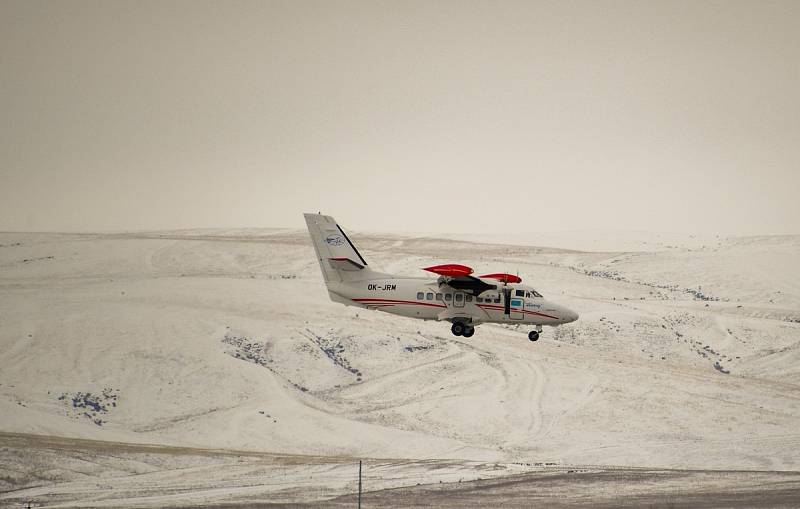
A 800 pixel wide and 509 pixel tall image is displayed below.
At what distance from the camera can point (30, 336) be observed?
339 ft

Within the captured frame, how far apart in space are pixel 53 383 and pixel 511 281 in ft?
178

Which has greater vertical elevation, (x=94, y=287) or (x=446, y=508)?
(x=94, y=287)

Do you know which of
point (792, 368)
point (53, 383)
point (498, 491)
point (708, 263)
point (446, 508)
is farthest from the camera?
point (708, 263)

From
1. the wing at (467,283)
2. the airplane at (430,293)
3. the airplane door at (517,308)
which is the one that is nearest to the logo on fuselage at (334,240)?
the airplane at (430,293)

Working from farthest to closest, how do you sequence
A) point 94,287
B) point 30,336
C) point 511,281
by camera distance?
point 94,287
point 30,336
point 511,281

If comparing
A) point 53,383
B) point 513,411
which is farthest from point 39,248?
point 513,411

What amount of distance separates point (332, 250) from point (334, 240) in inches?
26.3

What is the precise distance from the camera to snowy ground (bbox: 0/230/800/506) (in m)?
85.6

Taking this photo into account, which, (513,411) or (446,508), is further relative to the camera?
(513,411)

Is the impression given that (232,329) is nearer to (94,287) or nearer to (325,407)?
(325,407)

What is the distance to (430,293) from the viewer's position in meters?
60.4

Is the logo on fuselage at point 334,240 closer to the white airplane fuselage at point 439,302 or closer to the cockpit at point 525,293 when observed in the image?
the white airplane fuselage at point 439,302

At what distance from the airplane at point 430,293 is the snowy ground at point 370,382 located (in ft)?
63.9

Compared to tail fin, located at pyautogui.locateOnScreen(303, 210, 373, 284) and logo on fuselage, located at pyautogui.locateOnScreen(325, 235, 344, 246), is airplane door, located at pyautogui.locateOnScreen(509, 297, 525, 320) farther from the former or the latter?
logo on fuselage, located at pyautogui.locateOnScreen(325, 235, 344, 246)
